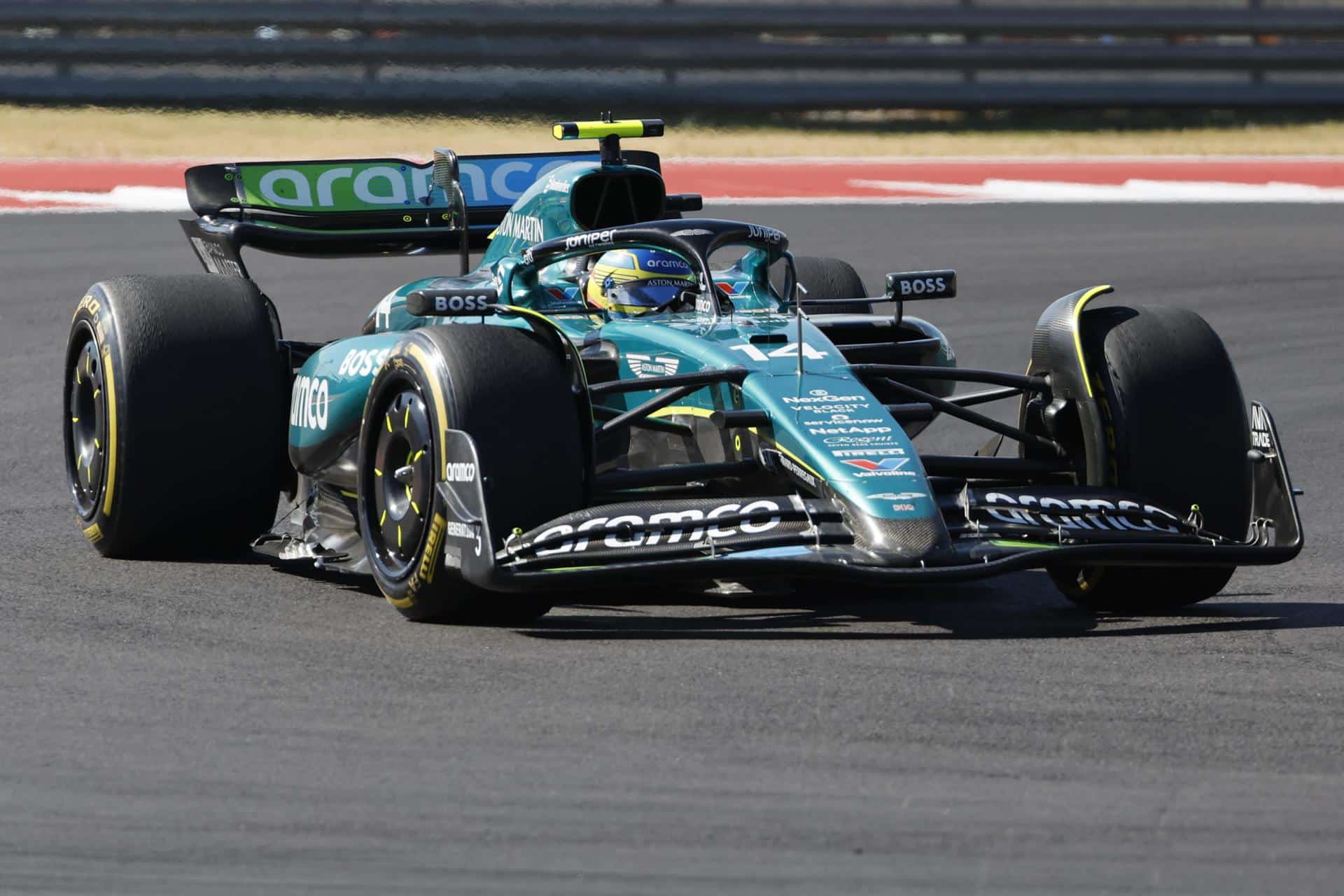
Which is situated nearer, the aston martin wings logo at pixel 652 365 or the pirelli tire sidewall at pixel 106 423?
the aston martin wings logo at pixel 652 365

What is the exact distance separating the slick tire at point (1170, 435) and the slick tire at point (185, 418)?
274 cm

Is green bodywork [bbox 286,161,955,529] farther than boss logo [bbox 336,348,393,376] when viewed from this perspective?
No

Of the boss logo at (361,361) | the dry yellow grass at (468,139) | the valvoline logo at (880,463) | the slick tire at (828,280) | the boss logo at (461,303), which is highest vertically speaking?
the boss logo at (461,303)

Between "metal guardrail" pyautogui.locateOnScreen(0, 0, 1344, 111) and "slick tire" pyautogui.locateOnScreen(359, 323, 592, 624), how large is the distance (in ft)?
38.6

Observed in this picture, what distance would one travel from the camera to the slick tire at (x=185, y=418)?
754 centimetres

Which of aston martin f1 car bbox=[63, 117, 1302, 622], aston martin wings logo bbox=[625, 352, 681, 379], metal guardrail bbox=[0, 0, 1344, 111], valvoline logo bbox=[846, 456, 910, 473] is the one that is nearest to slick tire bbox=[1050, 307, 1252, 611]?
aston martin f1 car bbox=[63, 117, 1302, 622]

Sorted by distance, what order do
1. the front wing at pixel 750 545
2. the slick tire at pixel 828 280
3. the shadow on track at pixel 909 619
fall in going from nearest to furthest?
the front wing at pixel 750 545 < the shadow on track at pixel 909 619 < the slick tire at pixel 828 280

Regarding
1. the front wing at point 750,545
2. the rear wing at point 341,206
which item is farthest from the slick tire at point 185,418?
the front wing at point 750,545

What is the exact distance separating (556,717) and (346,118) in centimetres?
1364

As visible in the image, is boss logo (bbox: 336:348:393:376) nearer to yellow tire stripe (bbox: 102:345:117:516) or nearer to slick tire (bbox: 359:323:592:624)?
slick tire (bbox: 359:323:592:624)

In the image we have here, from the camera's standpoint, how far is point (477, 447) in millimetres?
6113

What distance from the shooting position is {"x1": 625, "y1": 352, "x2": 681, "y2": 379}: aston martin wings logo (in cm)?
680

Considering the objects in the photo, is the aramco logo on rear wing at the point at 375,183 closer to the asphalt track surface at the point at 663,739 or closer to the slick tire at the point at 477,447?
the asphalt track surface at the point at 663,739

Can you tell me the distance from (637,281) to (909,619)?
1.61 m
